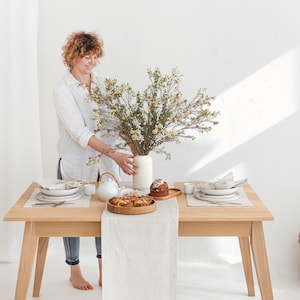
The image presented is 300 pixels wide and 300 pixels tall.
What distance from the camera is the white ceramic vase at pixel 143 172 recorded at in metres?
3.12

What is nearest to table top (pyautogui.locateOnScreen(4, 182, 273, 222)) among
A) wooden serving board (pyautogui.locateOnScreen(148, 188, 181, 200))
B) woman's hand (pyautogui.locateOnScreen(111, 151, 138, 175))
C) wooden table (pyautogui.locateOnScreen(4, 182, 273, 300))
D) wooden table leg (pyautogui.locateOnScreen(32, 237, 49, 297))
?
wooden table (pyautogui.locateOnScreen(4, 182, 273, 300))

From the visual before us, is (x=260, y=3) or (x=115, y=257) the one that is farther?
(x=260, y=3)

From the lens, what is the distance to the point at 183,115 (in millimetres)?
2982

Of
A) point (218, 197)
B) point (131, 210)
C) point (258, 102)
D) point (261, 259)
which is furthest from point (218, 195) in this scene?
point (258, 102)

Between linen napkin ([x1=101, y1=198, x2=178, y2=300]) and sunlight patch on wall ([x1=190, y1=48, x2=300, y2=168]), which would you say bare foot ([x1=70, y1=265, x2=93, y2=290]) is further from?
sunlight patch on wall ([x1=190, y1=48, x2=300, y2=168])

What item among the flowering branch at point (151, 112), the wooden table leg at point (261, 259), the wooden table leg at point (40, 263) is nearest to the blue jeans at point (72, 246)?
the wooden table leg at point (40, 263)

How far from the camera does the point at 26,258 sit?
2.74 metres

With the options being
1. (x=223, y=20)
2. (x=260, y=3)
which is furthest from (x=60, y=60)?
(x=260, y=3)

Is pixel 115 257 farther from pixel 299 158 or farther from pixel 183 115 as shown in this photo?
pixel 299 158

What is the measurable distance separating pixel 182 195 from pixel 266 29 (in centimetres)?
142

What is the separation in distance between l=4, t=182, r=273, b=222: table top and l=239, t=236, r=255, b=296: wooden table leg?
707 millimetres

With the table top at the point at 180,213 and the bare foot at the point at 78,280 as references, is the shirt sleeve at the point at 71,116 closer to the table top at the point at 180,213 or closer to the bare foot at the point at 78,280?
the table top at the point at 180,213

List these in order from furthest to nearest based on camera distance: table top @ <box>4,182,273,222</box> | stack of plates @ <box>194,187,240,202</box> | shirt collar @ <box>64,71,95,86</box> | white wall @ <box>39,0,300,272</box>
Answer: white wall @ <box>39,0,300,272</box>
shirt collar @ <box>64,71,95,86</box>
stack of plates @ <box>194,187,240,202</box>
table top @ <box>4,182,273,222</box>

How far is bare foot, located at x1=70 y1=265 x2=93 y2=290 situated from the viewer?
12.2 ft
